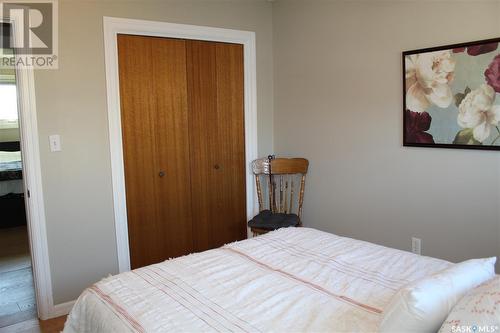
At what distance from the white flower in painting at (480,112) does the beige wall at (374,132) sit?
14 cm

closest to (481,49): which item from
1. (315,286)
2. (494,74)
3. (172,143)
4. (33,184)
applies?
(494,74)

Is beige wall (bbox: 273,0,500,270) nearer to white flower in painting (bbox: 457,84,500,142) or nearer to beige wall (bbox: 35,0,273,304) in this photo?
white flower in painting (bbox: 457,84,500,142)

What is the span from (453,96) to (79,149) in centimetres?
250

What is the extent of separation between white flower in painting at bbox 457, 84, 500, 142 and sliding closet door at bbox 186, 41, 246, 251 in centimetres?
189

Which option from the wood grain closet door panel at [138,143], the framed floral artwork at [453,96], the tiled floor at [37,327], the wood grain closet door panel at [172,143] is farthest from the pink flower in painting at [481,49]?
the tiled floor at [37,327]

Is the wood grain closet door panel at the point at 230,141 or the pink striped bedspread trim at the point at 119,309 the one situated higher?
the wood grain closet door panel at the point at 230,141

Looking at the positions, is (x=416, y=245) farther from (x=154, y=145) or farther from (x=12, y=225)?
(x=12, y=225)

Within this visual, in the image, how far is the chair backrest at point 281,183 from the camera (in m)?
3.58

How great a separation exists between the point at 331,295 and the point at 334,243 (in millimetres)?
629

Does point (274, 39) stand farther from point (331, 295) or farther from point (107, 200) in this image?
point (331, 295)

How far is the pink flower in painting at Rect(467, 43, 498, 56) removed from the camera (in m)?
2.30

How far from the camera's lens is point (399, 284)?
1671mm

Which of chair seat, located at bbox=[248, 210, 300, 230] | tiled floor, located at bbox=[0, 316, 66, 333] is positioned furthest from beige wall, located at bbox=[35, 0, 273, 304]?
chair seat, located at bbox=[248, 210, 300, 230]

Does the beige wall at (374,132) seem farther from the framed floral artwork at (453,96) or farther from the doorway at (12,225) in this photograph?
the doorway at (12,225)
